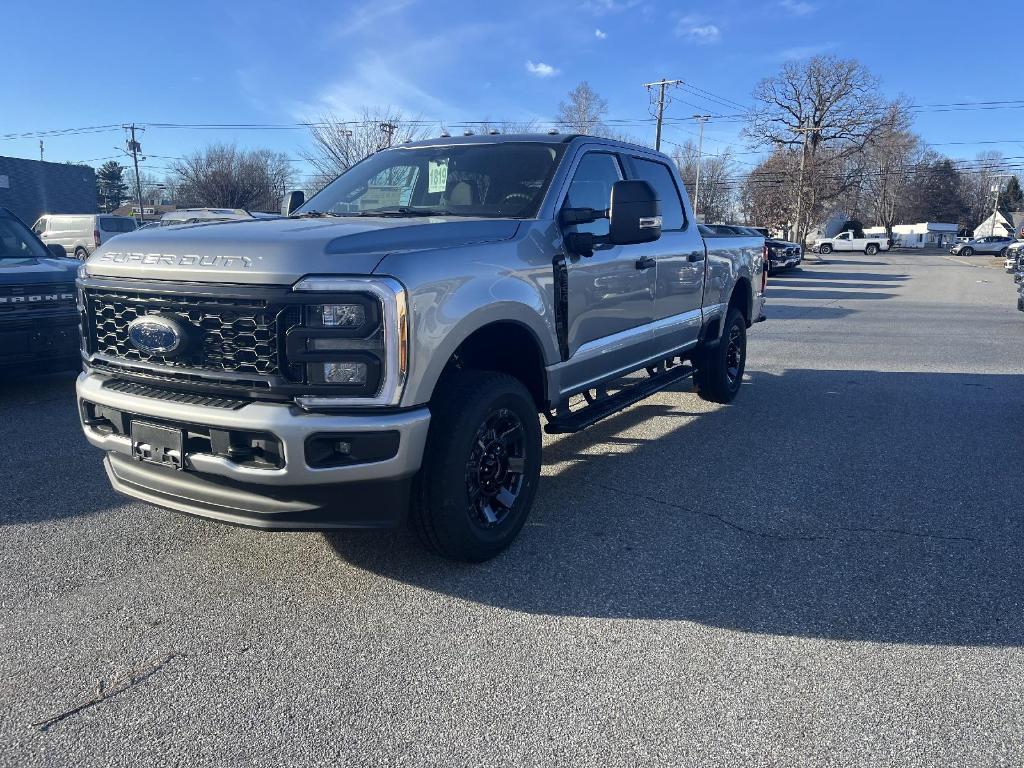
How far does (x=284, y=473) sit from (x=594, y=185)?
2.74 meters

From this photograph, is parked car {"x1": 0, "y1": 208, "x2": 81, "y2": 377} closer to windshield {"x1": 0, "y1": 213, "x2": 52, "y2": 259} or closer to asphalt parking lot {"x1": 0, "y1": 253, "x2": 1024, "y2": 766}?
windshield {"x1": 0, "y1": 213, "x2": 52, "y2": 259}

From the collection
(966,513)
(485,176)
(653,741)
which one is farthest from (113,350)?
(966,513)

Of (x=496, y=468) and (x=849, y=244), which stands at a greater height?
(x=849, y=244)

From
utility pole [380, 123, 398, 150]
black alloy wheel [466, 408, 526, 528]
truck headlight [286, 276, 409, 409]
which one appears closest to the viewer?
truck headlight [286, 276, 409, 409]

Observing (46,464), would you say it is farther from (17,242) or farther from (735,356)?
(735,356)

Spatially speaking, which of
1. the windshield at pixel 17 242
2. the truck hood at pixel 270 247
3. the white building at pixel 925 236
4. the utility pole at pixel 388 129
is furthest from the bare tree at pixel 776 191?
the truck hood at pixel 270 247

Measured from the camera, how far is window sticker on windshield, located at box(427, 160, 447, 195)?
461cm

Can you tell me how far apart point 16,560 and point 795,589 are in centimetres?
361

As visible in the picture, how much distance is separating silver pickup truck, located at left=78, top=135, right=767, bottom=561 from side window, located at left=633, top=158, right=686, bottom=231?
4.32ft

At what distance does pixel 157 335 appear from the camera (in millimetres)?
3291

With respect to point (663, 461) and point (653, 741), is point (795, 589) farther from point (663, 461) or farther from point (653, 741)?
point (663, 461)

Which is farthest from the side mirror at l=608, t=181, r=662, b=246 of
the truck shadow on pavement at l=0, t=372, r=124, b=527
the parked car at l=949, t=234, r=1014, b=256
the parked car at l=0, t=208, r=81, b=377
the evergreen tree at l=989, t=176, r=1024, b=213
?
the evergreen tree at l=989, t=176, r=1024, b=213

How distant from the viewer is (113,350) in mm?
3582

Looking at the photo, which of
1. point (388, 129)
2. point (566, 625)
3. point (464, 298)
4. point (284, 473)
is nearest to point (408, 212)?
point (464, 298)
